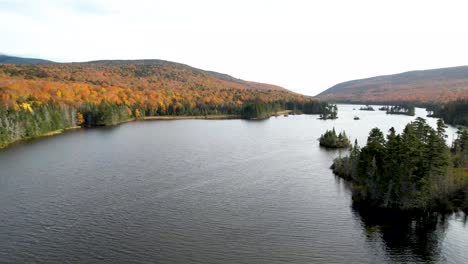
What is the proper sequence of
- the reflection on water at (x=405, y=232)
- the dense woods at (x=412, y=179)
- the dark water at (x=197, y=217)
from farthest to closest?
the dense woods at (x=412, y=179) → the reflection on water at (x=405, y=232) → the dark water at (x=197, y=217)

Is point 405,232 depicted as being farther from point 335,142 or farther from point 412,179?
point 335,142

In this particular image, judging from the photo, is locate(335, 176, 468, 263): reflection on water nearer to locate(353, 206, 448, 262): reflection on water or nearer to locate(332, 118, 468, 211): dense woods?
locate(353, 206, 448, 262): reflection on water

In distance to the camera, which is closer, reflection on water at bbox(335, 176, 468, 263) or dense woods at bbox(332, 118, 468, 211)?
reflection on water at bbox(335, 176, 468, 263)

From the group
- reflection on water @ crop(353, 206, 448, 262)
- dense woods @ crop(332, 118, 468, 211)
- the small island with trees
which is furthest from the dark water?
the small island with trees

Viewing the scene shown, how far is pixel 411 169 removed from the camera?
205 feet

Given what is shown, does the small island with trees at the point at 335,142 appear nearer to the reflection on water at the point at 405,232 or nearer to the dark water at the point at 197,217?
the dark water at the point at 197,217

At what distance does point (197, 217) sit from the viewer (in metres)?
61.2

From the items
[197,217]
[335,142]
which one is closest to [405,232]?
[197,217]

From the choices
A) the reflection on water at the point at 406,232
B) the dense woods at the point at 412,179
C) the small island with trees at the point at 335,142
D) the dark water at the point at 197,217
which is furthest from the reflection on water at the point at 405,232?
the small island with trees at the point at 335,142

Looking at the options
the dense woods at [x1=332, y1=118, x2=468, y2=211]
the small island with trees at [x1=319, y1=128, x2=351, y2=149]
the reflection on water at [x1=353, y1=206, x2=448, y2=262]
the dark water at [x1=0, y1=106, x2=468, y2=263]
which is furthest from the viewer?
the small island with trees at [x1=319, y1=128, x2=351, y2=149]

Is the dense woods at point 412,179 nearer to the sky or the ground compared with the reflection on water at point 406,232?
nearer to the sky

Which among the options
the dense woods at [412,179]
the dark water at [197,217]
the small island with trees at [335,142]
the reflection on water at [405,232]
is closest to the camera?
the dark water at [197,217]

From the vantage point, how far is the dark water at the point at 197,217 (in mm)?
49500

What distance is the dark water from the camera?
162 feet
